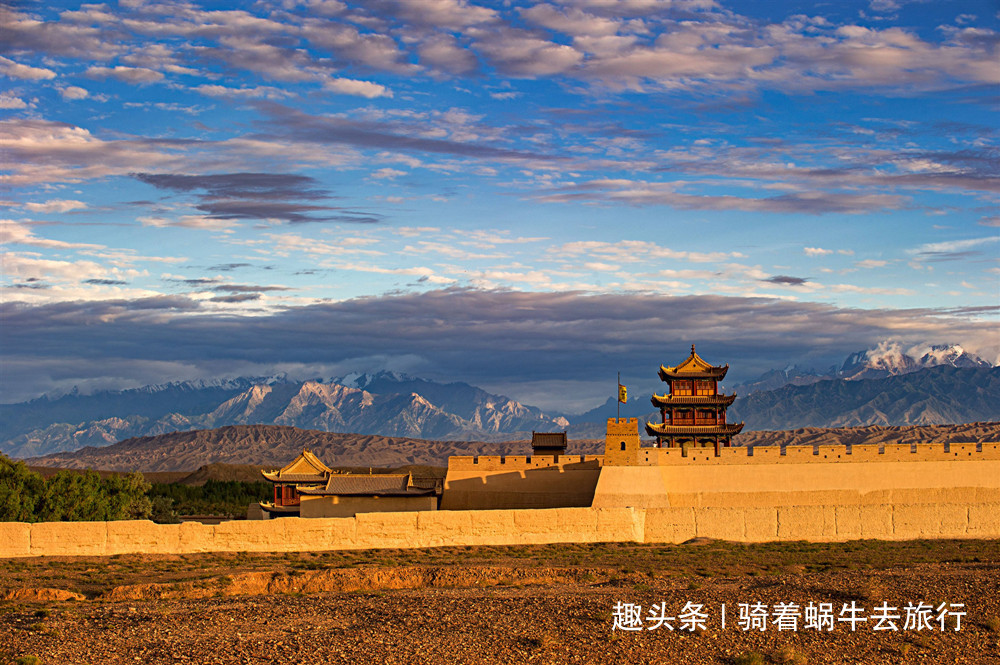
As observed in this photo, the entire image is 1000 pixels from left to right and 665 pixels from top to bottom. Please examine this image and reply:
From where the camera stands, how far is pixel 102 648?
1075 inches

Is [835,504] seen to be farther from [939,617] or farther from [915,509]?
[939,617]

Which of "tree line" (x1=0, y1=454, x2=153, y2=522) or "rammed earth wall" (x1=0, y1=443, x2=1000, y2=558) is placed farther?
"tree line" (x1=0, y1=454, x2=153, y2=522)

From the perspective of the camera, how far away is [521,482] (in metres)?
64.2

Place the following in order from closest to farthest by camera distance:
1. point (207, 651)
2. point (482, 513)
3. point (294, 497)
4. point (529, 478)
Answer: point (207, 651) → point (482, 513) → point (529, 478) → point (294, 497)

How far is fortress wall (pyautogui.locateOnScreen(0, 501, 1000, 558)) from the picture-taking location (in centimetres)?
4588

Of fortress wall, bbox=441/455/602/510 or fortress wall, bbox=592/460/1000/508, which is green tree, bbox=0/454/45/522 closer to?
fortress wall, bbox=441/455/602/510

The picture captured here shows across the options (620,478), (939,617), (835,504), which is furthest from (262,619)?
(835,504)

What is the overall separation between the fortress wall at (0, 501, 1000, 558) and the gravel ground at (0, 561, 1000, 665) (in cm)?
1221

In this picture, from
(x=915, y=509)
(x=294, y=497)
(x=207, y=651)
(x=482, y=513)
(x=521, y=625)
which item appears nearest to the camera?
(x=207, y=651)

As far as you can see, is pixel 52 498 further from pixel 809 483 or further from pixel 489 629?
pixel 809 483

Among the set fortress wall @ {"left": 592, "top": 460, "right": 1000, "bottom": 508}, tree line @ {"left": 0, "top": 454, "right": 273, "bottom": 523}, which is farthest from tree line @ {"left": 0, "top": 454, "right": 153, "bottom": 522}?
fortress wall @ {"left": 592, "top": 460, "right": 1000, "bottom": 508}

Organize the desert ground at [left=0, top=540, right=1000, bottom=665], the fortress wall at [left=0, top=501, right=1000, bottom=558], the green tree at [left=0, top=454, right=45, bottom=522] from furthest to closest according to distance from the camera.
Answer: the green tree at [left=0, top=454, right=45, bottom=522], the fortress wall at [left=0, top=501, right=1000, bottom=558], the desert ground at [left=0, top=540, right=1000, bottom=665]

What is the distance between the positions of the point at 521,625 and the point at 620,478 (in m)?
31.9

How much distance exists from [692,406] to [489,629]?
4876 centimetres
